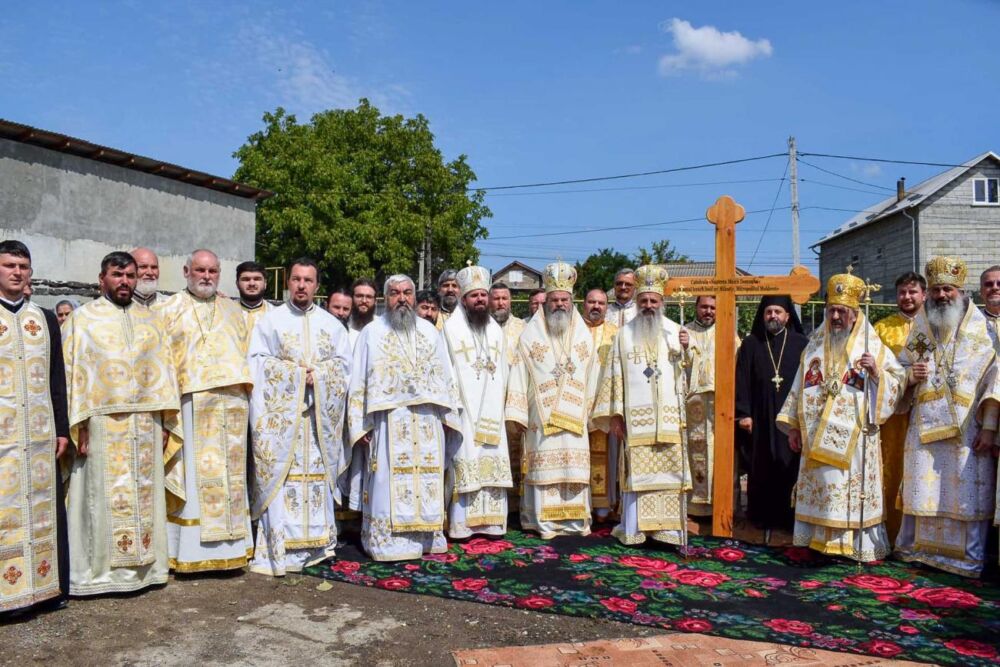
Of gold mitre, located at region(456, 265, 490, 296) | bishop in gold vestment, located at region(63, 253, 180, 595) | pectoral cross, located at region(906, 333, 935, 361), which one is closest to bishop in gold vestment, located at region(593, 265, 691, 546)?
gold mitre, located at region(456, 265, 490, 296)

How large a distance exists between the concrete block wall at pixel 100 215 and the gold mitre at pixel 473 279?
1251cm

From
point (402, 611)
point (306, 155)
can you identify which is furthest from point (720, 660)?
point (306, 155)

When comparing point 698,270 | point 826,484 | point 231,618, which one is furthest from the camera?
point 698,270

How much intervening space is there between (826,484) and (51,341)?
5447 millimetres

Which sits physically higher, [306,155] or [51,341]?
[306,155]

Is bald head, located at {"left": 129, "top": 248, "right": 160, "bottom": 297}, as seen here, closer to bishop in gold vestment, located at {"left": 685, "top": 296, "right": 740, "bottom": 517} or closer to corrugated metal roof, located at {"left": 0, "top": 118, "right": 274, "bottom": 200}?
bishop in gold vestment, located at {"left": 685, "top": 296, "right": 740, "bottom": 517}

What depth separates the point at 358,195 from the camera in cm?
3014

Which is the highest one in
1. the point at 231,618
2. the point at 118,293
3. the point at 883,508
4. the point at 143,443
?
the point at 118,293

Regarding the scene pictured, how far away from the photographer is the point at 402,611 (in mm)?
4863

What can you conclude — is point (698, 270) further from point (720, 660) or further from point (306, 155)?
point (720, 660)

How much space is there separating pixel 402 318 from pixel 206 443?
1707 mm

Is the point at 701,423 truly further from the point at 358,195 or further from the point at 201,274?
the point at 358,195

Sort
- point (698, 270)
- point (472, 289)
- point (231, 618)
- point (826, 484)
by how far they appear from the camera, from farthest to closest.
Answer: point (698, 270)
point (472, 289)
point (826, 484)
point (231, 618)

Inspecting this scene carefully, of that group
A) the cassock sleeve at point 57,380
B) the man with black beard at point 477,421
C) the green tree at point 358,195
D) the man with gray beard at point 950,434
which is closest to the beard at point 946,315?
the man with gray beard at point 950,434
